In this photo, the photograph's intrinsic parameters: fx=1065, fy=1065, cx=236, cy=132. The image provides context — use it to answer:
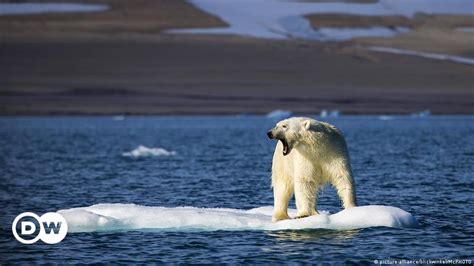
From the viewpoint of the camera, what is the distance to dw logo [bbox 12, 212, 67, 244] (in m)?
22.9

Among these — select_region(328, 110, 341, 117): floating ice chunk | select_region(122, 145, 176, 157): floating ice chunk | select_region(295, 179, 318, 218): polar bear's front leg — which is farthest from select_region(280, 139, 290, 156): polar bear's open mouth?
select_region(328, 110, 341, 117): floating ice chunk

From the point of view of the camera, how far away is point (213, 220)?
77.4 ft

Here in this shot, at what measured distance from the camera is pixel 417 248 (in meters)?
21.1

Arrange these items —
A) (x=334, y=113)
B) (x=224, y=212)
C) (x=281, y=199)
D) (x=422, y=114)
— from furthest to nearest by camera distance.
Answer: (x=422, y=114), (x=334, y=113), (x=224, y=212), (x=281, y=199)

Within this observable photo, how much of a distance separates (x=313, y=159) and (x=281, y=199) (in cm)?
130

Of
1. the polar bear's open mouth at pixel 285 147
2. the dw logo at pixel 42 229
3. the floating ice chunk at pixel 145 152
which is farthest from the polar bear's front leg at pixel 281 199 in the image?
the floating ice chunk at pixel 145 152

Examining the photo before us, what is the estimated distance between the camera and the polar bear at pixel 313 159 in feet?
76.1

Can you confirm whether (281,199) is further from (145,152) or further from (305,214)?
(145,152)

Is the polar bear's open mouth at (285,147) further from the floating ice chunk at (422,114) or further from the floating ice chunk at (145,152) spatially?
the floating ice chunk at (422,114)

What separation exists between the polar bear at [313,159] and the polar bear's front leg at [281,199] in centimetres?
23

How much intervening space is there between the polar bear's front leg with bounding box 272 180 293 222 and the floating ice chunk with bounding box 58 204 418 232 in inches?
10.2

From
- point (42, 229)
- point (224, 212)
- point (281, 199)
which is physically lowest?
point (42, 229)

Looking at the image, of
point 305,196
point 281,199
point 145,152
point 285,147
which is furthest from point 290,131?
point 145,152

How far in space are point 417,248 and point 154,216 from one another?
6.11 metres
